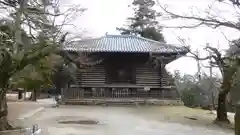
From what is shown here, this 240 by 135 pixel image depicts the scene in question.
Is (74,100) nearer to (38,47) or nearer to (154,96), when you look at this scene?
(154,96)

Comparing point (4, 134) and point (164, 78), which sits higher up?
point (164, 78)

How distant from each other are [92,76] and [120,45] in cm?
336

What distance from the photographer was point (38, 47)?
9.26 metres

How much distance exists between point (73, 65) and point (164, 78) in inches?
278

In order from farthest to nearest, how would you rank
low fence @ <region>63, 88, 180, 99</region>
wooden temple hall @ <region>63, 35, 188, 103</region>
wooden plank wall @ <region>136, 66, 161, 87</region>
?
1. wooden plank wall @ <region>136, 66, 161, 87</region>
2. wooden temple hall @ <region>63, 35, 188, 103</region>
3. low fence @ <region>63, 88, 180, 99</region>

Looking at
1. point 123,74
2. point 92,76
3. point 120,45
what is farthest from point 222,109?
point 120,45

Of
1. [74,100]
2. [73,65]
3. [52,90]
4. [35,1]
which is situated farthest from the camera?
[52,90]

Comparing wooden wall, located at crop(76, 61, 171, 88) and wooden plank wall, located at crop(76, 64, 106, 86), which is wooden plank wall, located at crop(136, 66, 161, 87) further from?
wooden plank wall, located at crop(76, 64, 106, 86)

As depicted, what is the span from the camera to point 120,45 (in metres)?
26.4

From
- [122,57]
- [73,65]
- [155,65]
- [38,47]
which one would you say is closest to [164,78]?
[155,65]

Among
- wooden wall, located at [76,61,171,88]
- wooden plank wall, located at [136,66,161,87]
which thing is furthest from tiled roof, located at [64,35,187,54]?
wooden plank wall, located at [136,66,161,87]

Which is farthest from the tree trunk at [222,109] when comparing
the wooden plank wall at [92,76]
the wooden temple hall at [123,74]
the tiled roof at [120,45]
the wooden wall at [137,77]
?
the wooden plank wall at [92,76]

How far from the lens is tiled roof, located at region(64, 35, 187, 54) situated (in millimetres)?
24406

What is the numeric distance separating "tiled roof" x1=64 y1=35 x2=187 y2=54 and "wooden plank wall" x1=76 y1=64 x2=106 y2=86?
1.60m
